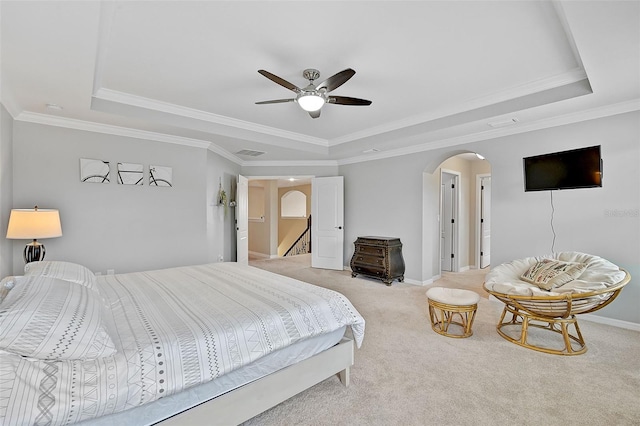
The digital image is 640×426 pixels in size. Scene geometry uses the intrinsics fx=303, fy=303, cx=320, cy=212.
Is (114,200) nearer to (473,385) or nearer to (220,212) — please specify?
(220,212)

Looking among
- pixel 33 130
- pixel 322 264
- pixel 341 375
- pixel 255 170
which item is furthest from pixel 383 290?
pixel 33 130

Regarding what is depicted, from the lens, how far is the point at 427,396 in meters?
1.98

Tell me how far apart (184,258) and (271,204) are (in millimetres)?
3896

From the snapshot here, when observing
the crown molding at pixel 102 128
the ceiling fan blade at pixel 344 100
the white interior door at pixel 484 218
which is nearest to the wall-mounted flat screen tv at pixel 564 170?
the ceiling fan blade at pixel 344 100

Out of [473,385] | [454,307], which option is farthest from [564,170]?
[473,385]

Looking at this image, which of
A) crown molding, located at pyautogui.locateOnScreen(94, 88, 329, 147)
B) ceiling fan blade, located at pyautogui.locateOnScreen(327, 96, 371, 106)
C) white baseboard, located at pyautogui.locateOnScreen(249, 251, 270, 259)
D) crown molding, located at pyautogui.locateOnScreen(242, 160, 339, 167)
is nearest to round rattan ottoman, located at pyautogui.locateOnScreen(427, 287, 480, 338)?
ceiling fan blade, located at pyautogui.locateOnScreen(327, 96, 371, 106)

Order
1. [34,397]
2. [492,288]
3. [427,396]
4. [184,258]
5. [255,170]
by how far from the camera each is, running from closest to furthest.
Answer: [34,397] → [427,396] → [492,288] → [184,258] → [255,170]

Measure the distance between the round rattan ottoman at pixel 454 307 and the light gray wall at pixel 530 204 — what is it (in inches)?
58.4

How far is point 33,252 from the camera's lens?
3133mm

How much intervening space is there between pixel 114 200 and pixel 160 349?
335cm

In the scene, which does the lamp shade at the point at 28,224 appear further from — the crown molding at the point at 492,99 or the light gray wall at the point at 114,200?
the crown molding at the point at 492,99

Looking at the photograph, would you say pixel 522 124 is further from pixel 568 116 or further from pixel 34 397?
pixel 34 397

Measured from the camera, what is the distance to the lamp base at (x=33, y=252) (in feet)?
10.2

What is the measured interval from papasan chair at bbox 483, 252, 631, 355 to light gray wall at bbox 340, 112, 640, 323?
24.8 inches
